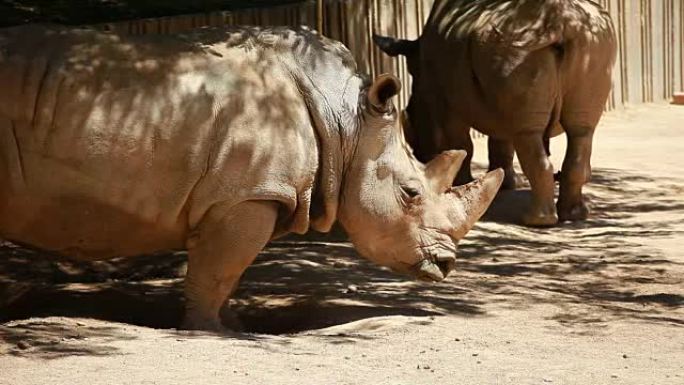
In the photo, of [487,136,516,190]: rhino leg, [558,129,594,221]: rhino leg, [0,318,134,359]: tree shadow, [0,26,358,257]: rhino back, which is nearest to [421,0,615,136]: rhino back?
[558,129,594,221]: rhino leg

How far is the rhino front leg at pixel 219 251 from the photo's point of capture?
7.48 m

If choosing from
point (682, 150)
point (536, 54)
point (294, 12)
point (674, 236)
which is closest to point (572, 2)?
point (536, 54)

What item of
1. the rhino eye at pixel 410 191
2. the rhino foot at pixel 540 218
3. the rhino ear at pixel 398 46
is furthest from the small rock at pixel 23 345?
the rhino ear at pixel 398 46

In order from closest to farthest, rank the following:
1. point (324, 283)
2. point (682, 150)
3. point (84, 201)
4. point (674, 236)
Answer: point (84, 201) → point (324, 283) → point (674, 236) → point (682, 150)

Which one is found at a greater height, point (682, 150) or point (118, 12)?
point (118, 12)

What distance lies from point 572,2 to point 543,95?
89 centimetres

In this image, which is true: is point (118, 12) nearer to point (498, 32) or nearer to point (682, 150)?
point (498, 32)

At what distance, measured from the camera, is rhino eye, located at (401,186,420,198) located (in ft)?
26.3

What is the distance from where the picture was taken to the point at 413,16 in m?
17.0

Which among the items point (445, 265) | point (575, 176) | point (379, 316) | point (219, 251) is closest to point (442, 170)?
point (445, 265)

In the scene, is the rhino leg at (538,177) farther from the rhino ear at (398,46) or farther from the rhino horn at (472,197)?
the rhino horn at (472,197)

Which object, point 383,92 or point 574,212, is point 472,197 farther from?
point 574,212

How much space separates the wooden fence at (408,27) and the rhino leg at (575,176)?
264 centimetres

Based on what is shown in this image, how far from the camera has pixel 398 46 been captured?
1386cm
